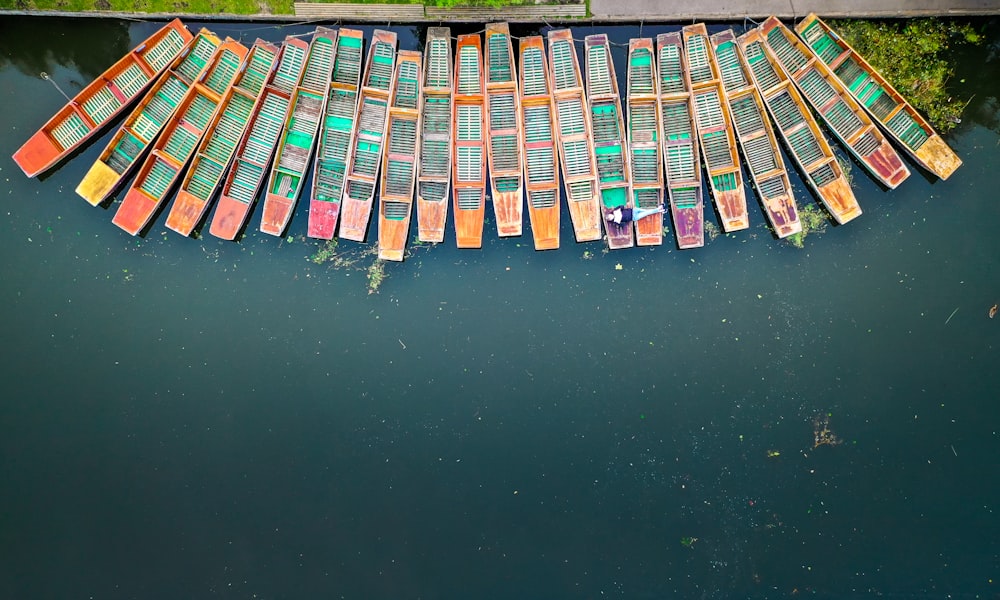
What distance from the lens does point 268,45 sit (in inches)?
548

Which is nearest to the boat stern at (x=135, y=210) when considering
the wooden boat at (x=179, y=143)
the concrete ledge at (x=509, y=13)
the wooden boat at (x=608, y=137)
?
the wooden boat at (x=179, y=143)

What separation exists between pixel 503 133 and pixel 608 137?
94.3 inches

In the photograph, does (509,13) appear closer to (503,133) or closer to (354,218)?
(503,133)

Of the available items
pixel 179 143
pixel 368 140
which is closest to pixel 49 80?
pixel 179 143

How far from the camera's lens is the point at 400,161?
1404 cm

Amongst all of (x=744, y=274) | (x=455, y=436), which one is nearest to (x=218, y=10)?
(x=455, y=436)

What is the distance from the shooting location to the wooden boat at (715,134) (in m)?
13.9

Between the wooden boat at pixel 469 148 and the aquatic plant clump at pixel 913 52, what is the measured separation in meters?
8.35

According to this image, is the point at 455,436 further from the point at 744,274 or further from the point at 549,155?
the point at 744,274

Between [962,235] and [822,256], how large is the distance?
3.30 m

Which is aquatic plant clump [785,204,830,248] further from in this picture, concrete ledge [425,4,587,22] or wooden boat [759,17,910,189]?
concrete ledge [425,4,587,22]

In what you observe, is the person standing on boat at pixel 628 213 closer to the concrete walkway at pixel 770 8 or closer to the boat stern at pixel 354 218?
the concrete walkway at pixel 770 8

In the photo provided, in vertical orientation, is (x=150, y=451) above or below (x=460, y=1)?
below

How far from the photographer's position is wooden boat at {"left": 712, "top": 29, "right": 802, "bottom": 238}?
13.9 metres
